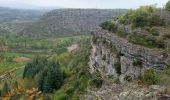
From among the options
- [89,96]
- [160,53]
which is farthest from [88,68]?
[89,96]

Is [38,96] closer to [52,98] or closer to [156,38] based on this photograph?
[52,98]

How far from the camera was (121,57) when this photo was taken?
48.6 m

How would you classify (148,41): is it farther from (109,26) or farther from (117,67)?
(109,26)

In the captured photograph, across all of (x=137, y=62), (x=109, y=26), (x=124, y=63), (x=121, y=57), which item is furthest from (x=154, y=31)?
(x=109, y=26)

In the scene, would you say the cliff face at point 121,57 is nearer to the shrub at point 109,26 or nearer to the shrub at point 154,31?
the shrub at point 109,26

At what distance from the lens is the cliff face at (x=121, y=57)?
3909cm

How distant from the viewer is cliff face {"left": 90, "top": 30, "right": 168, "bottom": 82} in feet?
128

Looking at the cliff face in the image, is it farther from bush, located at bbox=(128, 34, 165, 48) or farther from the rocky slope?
bush, located at bbox=(128, 34, 165, 48)

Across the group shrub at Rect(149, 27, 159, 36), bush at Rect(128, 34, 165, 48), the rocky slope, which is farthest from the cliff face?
shrub at Rect(149, 27, 159, 36)

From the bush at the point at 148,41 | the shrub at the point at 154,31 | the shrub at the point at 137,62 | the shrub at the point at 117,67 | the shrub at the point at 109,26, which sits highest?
the shrub at the point at 154,31

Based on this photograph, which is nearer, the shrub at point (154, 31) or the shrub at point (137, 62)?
the shrub at point (137, 62)

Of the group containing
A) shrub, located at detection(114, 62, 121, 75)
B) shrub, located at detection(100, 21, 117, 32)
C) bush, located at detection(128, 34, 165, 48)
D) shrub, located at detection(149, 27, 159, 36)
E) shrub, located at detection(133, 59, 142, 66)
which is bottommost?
shrub, located at detection(114, 62, 121, 75)

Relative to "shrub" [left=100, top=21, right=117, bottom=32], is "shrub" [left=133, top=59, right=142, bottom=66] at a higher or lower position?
lower

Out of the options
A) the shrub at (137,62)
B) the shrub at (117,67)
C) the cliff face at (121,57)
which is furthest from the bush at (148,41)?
the shrub at (117,67)
